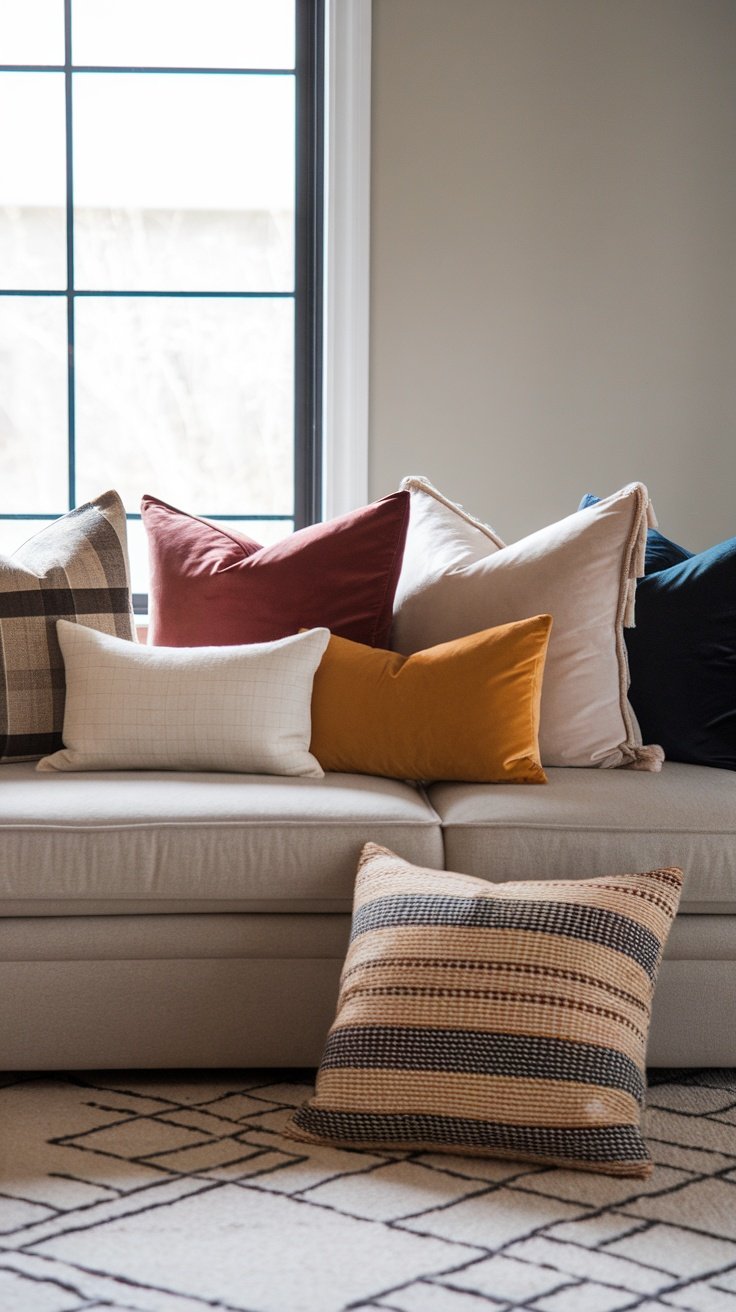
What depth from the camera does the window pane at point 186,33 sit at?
136 inches

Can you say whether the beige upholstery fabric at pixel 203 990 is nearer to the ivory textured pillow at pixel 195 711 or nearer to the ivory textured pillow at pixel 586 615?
the ivory textured pillow at pixel 195 711

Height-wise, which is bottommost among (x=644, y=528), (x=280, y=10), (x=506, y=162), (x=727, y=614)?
(x=727, y=614)

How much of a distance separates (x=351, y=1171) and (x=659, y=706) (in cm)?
111

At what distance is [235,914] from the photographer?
6.59 ft

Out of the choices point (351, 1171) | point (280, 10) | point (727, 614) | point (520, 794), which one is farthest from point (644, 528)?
point (280, 10)

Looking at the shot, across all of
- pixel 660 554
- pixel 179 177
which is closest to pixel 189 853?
pixel 660 554

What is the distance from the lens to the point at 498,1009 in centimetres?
170

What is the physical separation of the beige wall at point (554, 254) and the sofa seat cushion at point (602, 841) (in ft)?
5.06

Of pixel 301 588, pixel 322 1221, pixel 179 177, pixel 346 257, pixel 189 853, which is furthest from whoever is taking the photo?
pixel 179 177

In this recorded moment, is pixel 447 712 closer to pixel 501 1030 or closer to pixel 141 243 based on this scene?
pixel 501 1030

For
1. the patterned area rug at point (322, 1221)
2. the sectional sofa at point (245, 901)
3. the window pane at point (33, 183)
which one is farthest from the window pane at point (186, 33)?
the patterned area rug at point (322, 1221)

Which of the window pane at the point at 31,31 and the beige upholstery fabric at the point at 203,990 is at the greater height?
the window pane at the point at 31,31

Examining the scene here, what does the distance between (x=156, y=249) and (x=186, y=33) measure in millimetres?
599

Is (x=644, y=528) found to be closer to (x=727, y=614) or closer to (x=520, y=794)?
(x=727, y=614)
